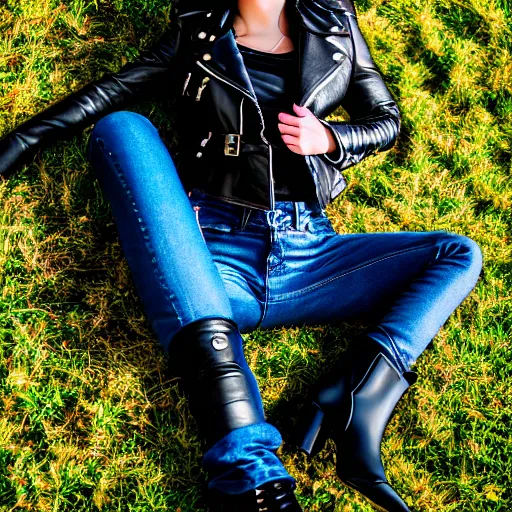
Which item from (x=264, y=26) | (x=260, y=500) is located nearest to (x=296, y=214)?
(x=264, y=26)

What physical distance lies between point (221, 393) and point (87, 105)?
61.6 inches

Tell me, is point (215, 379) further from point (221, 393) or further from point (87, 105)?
point (87, 105)

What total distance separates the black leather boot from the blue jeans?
6 cm

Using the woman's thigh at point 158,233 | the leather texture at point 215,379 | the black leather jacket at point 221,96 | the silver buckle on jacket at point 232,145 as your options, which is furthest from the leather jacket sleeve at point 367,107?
the leather texture at point 215,379

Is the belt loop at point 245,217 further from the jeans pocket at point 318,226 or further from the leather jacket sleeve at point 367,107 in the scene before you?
the leather jacket sleeve at point 367,107

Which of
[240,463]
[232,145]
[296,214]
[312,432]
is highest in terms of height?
[232,145]

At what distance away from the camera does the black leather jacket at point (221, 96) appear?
272cm

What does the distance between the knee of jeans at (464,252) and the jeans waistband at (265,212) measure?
65cm

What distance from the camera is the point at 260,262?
8.85ft

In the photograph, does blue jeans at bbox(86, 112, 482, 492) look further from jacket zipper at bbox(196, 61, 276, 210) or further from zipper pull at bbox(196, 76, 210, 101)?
zipper pull at bbox(196, 76, 210, 101)

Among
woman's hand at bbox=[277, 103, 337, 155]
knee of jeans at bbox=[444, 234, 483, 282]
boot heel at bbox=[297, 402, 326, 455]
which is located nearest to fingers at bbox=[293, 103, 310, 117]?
woman's hand at bbox=[277, 103, 337, 155]

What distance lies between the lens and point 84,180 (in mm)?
3137

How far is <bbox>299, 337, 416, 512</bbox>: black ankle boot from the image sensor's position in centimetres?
248

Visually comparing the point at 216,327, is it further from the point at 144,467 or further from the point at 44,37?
the point at 44,37
